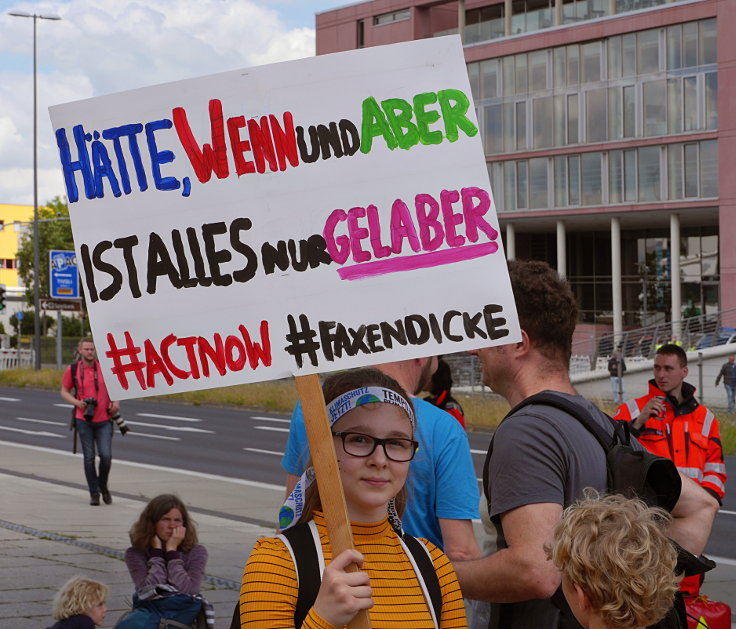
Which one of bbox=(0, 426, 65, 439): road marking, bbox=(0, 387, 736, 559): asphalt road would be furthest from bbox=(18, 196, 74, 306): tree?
bbox=(0, 426, 65, 439): road marking

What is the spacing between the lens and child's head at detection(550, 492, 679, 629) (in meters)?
2.30

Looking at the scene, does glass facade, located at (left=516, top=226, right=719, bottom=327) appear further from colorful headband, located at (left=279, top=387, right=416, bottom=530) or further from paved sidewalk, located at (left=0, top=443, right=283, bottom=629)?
colorful headband, located at (left=279, top=387, right=416, bottom=530)

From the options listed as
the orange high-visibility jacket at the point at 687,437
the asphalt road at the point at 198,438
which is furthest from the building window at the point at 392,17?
the orange high-visibility jacket at the point at 687,437

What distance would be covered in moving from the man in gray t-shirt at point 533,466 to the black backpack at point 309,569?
265 millimetres

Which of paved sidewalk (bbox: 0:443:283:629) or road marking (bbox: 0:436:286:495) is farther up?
paved sidewalk (bbox: 0:443:283:629)

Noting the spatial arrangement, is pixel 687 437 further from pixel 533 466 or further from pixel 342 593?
pixel 342 593

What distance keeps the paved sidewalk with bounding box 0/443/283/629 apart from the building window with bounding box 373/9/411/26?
42705 millimetres

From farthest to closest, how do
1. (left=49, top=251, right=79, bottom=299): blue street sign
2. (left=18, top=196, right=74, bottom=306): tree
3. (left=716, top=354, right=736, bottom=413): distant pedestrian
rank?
(left=18, top=196, right=74, bottom=306): tree
(left=49, top=251, right=79, bottom=299): blue street sign
(left=716, top=354, right=736, bottom=413): distant pedestrian

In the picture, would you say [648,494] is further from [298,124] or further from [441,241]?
[298,124]

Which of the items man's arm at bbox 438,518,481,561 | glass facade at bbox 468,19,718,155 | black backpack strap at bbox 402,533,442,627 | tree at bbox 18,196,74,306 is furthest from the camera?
tree at bbox 18,196,74,306

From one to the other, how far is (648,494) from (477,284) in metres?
0.70

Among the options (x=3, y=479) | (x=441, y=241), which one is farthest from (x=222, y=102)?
(x=3, y=479)

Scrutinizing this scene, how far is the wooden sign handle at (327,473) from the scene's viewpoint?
2418 mm

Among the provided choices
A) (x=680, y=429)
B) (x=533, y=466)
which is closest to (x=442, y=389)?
(x=680, y=429)
